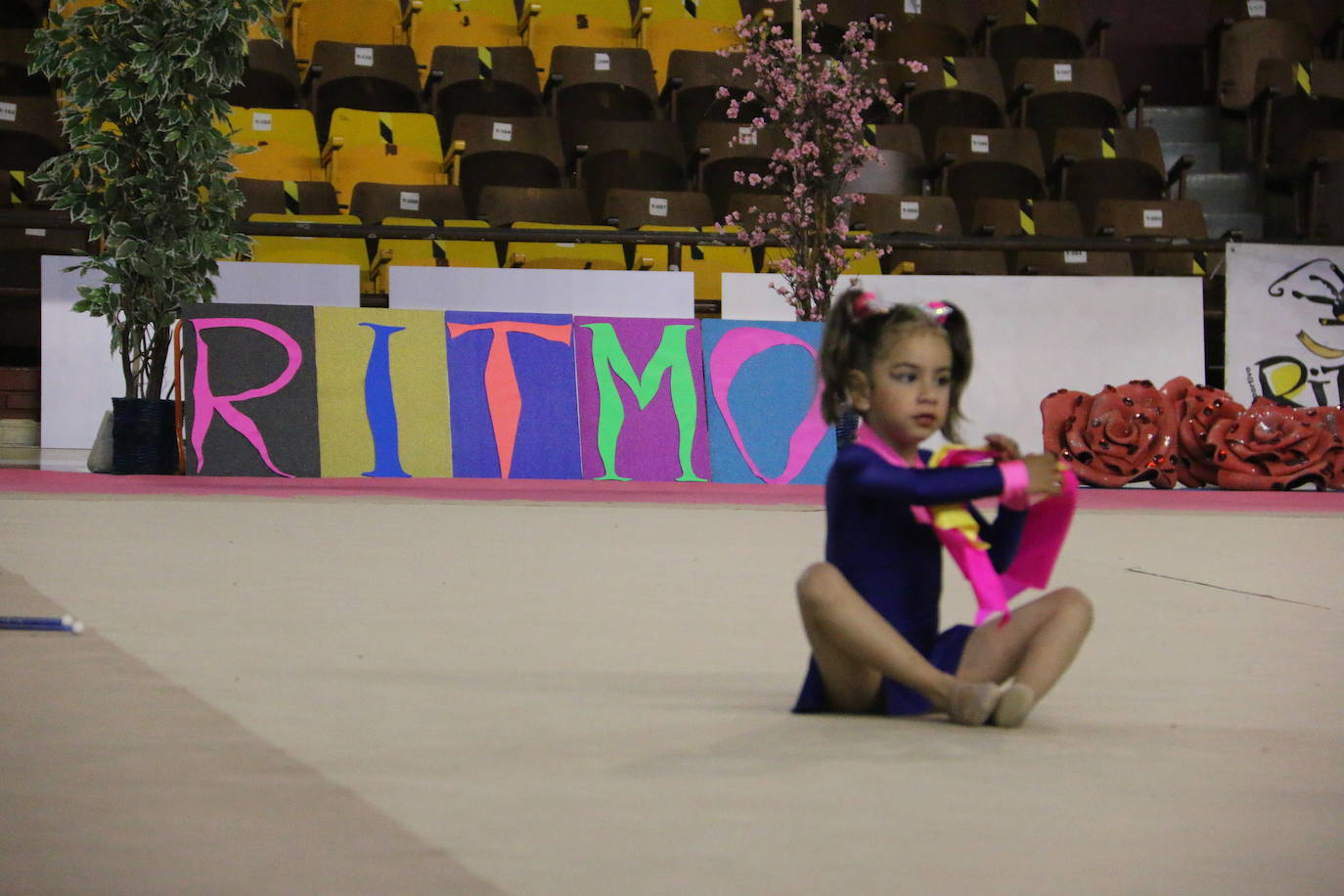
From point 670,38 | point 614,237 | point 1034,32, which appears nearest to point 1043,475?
point 614,237

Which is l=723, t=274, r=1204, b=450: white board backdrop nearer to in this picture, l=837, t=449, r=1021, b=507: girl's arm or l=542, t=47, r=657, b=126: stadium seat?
l=542, t=47, r=657, b=126: stadium seat

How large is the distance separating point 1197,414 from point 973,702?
224 inches

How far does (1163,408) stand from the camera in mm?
6906

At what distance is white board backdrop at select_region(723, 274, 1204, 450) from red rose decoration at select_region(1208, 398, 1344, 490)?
84 centimetres

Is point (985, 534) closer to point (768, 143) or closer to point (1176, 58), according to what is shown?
point (768, 143)

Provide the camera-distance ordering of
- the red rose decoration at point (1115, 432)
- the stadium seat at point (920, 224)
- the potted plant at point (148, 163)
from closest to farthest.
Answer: the potted plant at point (148, 163) → the red rose decoration at point (1115, 432) → the stadium seat at point (920, 224)

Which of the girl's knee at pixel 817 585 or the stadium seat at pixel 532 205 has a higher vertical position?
the stadium seat at pixel 532 205

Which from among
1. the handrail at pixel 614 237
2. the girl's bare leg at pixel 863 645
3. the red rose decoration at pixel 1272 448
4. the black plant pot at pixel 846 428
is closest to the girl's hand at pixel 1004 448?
the girl's bare leg at pixel 863 645

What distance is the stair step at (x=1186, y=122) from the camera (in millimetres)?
11086

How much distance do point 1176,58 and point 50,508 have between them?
1002 centimetres

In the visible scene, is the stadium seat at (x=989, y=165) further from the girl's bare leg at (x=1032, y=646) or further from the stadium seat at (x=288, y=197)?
the girl's bare leg at (x=1032, y=646)

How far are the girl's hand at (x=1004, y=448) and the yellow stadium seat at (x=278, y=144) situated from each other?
7847mm

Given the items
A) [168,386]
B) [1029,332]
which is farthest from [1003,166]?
[168,386]

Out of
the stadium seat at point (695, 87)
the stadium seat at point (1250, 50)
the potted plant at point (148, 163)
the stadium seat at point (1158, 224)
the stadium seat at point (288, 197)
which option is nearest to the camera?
the potted plant at point (148, 163)
